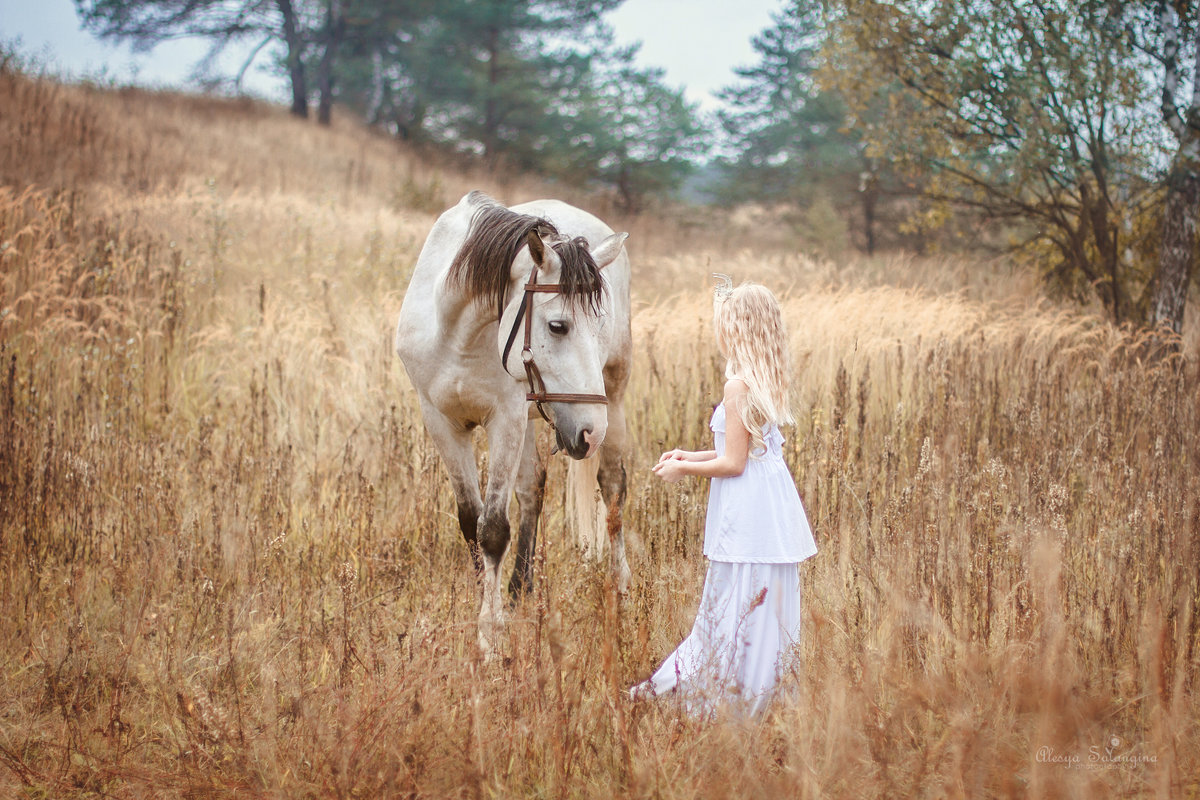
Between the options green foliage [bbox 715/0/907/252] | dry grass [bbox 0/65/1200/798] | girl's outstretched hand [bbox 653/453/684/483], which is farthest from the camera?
green foliage [bbox 715/0/907/252]

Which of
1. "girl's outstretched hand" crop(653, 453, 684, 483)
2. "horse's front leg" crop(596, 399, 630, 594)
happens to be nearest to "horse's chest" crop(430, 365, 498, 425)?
"horse's front leg" crop(596, 399, 630, 594)

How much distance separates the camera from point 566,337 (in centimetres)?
261

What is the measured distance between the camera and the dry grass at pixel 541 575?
1979mm

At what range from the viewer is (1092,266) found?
8594mm

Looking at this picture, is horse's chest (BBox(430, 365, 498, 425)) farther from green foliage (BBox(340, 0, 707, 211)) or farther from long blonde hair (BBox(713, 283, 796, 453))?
green foliage (BBox(340, 0, 707, 211))

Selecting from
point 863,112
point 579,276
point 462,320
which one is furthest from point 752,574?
point 863,112

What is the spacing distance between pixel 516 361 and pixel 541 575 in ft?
2.49

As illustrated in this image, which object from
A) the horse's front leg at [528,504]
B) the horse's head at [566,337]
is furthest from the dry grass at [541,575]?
the horse's head at [566,337]

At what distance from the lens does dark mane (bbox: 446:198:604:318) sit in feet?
8.51

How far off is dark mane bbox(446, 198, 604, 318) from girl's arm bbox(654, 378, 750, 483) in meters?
0.58

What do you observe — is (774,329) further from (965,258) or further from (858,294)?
(965,258)

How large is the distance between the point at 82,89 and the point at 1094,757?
85.4 feet

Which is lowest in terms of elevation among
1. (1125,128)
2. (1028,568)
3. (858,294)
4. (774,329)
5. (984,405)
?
(1028,568)

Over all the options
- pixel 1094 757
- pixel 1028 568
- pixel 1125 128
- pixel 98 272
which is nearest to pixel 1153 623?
pixel 1094 757
